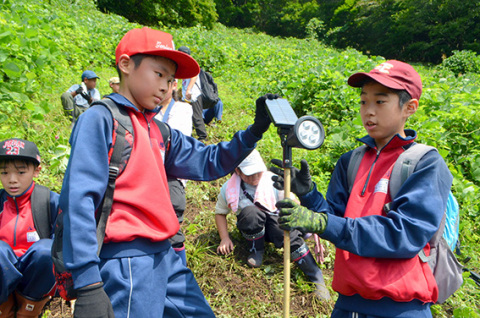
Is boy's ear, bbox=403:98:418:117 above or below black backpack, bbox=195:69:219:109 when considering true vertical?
above

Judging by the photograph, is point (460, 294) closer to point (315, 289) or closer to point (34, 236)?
point (315, 289)

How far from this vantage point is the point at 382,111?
191 centimetres

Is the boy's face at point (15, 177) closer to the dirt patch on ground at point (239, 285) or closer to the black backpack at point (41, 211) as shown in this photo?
the black backpack at point (41, 211)

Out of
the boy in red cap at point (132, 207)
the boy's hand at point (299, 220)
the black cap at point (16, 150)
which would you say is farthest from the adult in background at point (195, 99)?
the boy's hand at point (299, 220)

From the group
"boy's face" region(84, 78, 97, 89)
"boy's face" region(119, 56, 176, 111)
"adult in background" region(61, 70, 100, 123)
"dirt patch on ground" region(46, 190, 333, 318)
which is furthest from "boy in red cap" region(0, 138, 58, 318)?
"boy's face" region(84, 78, 97, 89)

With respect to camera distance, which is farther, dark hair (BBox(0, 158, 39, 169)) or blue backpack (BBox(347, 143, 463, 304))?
dark hair (BBox(0, 158, 39, 169))

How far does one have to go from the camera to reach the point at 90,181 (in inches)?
61.4

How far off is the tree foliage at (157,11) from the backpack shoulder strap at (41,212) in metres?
29.3

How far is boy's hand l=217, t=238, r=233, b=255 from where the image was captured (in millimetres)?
3777

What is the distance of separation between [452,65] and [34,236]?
2191cm

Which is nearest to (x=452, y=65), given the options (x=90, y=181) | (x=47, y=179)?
(x=47, y=179)

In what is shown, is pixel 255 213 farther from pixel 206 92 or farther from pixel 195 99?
pixel 206 92

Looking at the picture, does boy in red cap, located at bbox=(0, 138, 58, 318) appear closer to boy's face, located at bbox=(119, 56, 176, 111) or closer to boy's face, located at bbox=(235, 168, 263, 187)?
boy's face, located at bbox=(119, 56, 176, 111)

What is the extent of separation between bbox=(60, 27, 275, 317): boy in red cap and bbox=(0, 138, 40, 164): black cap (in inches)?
51.4
